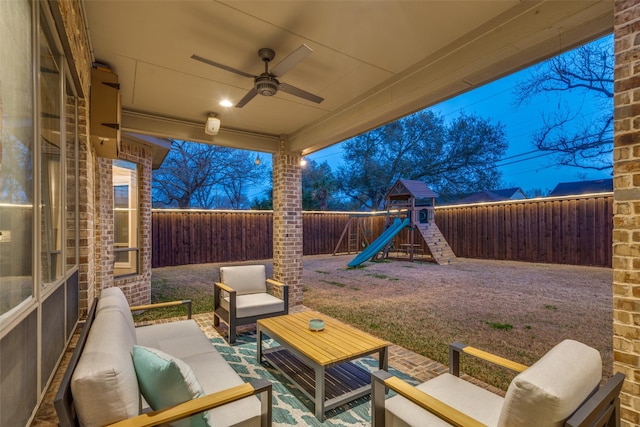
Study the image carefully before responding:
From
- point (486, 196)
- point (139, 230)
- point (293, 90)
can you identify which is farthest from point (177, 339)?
point (486, 196)

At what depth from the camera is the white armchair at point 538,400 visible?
111cm

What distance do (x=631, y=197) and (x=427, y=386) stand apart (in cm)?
159

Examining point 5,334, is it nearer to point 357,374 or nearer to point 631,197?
point 357,374

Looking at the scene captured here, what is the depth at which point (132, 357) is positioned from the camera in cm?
156

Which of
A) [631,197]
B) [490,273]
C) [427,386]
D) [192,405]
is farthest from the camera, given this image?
[490,273]

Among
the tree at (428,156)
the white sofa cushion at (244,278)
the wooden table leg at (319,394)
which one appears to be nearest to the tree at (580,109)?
the tree at (428,156)

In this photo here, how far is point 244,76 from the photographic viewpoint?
3094 mm

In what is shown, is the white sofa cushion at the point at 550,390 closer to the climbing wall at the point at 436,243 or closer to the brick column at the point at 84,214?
the brick column at the point at 84,214

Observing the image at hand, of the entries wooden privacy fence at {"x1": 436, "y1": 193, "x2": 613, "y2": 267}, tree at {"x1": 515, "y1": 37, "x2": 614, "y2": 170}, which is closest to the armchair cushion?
wooden privacy fence at {"x1": 436, "y1": 193, "x2": 613, "y2": 267}

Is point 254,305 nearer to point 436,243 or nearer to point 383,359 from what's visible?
point 383,359

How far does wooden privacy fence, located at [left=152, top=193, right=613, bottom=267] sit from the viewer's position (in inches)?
334

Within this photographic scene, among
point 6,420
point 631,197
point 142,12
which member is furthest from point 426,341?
point 142,12

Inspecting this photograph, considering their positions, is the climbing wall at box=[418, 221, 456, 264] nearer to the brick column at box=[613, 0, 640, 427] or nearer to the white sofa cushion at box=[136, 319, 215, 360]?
the brick column at box=[613, 0, 640, 427]

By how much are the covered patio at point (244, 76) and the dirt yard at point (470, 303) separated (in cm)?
209
